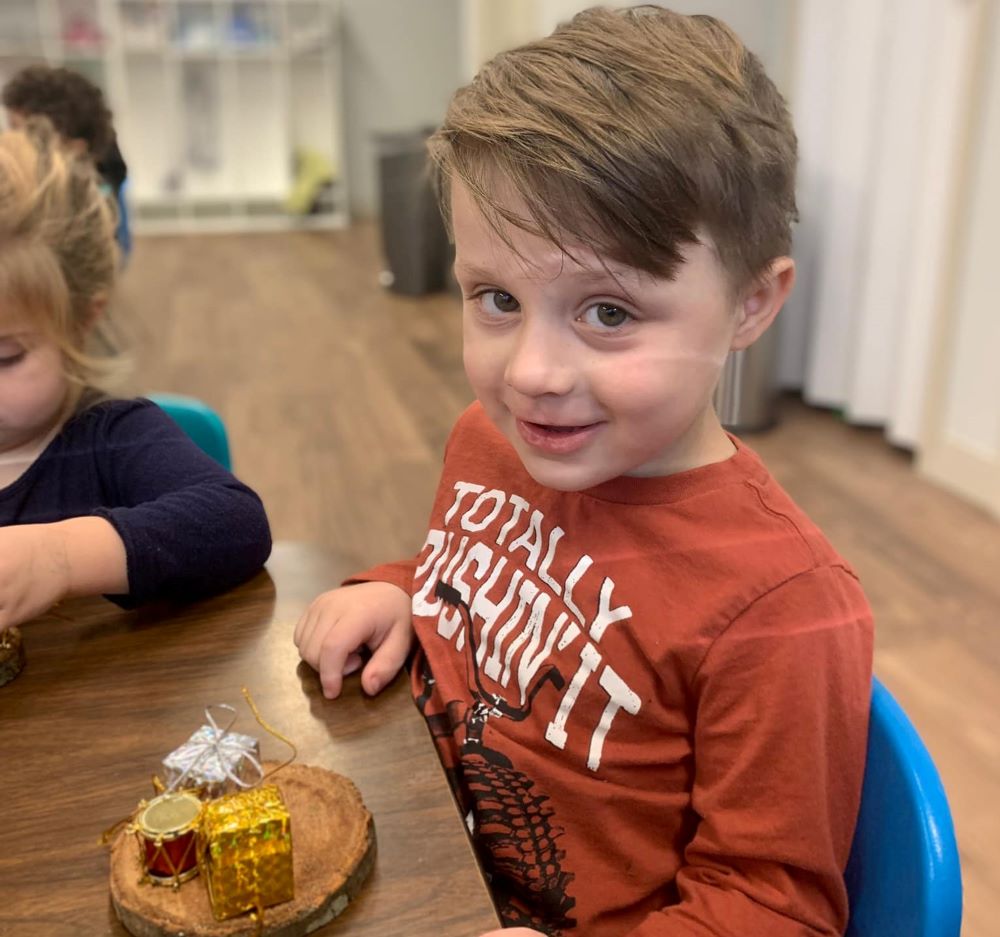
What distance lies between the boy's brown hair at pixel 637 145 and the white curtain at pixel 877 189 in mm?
1838

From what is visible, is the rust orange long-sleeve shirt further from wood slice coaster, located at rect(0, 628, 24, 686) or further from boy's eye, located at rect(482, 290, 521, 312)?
wood slice coaster, located at rect(0, 628, 24, 686)

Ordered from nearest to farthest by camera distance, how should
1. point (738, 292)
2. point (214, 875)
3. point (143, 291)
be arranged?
point (214, 875) < point (738, 292) < point (143, 291)

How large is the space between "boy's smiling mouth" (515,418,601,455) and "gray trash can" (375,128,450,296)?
3.35 metres

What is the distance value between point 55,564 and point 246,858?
0.96 ft

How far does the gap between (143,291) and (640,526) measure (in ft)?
12.6

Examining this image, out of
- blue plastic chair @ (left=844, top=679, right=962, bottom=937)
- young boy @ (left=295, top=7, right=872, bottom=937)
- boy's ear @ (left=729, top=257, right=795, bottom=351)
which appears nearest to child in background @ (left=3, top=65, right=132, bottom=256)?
young boy @ (left=295, top=7, right=872, bottom=937)

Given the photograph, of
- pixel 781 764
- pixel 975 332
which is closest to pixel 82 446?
pixel 781 764

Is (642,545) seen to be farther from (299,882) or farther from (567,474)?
(299,882)

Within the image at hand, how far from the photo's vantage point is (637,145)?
49cm

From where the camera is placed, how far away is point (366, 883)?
17.4 inches

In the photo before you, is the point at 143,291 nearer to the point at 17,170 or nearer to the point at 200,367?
the point at 200,367

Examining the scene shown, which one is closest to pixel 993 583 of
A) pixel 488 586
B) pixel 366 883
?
pixel 488 586

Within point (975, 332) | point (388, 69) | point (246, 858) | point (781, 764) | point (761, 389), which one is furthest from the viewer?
point (388, 69)

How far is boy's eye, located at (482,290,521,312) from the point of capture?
53 centimetres
